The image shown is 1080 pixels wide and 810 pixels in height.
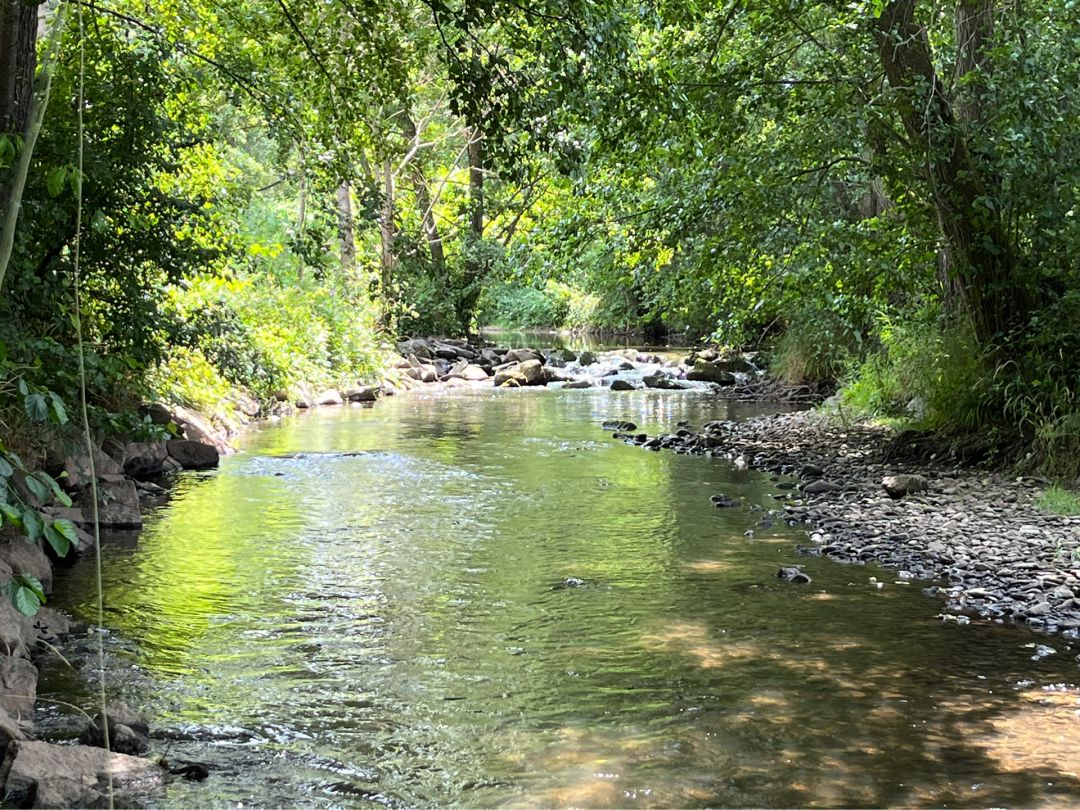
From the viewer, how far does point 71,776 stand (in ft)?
12.8

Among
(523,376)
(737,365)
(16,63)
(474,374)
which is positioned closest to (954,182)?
(16,63)

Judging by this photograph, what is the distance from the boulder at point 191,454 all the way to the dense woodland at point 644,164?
0.83m

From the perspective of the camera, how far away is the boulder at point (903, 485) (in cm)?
983

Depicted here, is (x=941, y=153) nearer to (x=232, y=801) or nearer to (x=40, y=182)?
(x=40, y=182)

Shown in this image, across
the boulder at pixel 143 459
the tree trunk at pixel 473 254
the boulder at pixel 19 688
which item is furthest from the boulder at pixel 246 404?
the tree trunk at pixel 473 254

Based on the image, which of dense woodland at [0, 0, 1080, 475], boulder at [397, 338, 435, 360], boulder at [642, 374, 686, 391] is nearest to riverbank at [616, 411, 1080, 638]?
dense woodland at [0, 0, 1080, 475]

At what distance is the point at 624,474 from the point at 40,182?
6.68 metres

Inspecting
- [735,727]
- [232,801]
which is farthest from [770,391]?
[232,801]

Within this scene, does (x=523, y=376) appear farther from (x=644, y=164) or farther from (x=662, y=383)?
(x=644, y=164)

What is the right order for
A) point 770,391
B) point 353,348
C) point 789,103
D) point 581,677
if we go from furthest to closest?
point 353,348 < point 770,391 < point 789,103 < point 581,677

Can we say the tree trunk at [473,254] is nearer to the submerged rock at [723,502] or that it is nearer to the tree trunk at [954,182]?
the tree trunk at [954,182]

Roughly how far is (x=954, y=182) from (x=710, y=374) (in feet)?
45.7

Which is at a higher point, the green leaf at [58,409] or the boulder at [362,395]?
the boulder at [362,395]

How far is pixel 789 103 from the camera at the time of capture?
11.7 m
